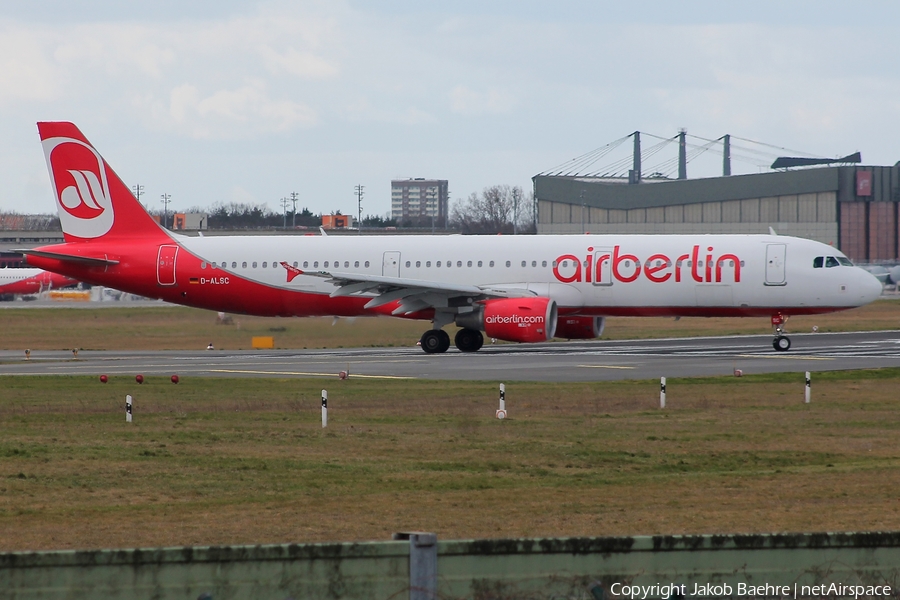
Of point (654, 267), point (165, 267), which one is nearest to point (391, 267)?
point (165, 267)

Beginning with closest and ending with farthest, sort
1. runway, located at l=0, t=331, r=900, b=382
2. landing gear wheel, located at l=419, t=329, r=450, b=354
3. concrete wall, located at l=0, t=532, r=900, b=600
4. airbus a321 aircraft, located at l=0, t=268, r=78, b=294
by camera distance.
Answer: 1. concrete wall, located at l=0, t=532, r=900, b=600
2. runway, located at l=0, t=331, r=900, b=382
3. landing gear wheel, located at l=419, t=329, r=450, b=354
4. airbus a321 aircraft, located at l=0, t=268, r=78, b=294

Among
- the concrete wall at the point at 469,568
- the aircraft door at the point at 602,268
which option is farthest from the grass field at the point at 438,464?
the aircraft door at the point at 602,268

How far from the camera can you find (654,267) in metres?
39.8

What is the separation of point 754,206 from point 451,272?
82244mm

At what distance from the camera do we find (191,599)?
651cm

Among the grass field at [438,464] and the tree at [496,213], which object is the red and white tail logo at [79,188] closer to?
the grass field at [438,464]

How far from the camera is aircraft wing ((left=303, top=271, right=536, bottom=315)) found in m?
39.7

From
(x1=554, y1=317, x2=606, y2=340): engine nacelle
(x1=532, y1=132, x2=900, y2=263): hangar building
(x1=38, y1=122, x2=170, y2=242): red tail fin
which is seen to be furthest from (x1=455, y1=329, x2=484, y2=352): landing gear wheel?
(x1=532, y1=132, x2=900, y2=263): hangar building

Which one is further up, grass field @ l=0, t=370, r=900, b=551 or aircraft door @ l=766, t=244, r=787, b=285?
aircraft door @ l=766, t=244, r=787, b=285

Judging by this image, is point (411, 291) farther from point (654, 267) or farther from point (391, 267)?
point (654, 267)

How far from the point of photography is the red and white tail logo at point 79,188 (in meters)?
44.3

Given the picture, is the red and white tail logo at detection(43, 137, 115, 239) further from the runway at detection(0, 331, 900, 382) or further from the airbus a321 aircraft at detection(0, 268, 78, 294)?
the airbus a321 aircraft at detection(0, 268, 78, 294)

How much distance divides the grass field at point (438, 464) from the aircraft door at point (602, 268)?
1198 cm

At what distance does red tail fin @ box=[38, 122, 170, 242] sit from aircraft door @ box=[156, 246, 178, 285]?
938 millimetres
